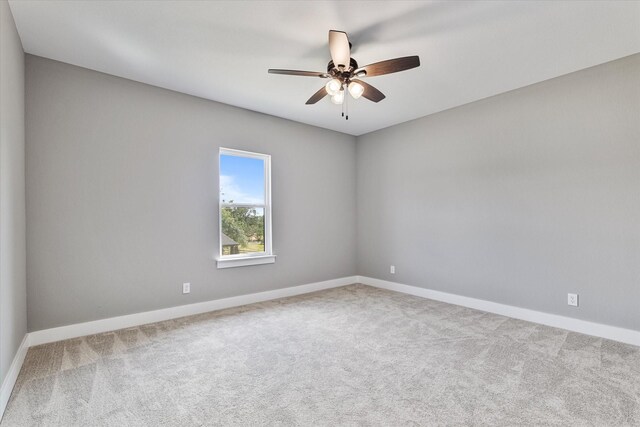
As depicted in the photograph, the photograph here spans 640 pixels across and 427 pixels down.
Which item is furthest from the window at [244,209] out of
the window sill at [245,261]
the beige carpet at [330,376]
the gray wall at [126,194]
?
the beige carpet at [330,376]

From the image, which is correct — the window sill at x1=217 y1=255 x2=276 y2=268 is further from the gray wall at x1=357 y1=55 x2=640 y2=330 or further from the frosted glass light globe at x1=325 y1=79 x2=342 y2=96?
the frosted glass light globe at x1=325 y1=79 x2=342 y2=96

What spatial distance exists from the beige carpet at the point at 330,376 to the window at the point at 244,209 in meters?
1.00

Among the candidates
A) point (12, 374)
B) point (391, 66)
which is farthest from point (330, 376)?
point (391, 66)

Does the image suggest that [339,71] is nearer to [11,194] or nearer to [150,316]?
[11,194]

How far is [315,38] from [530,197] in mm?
2892

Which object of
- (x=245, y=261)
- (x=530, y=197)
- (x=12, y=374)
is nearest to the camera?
(x=12, y=374)

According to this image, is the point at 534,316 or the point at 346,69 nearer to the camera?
the point at 346,69

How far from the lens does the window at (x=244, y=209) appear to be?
13.5ft

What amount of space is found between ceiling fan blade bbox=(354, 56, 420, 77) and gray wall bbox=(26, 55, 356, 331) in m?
2.25

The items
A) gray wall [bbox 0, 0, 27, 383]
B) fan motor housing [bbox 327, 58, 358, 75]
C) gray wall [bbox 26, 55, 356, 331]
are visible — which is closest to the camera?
gray wall [bbox 0, 0, 27, 383]

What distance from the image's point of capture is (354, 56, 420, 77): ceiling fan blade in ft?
7.47

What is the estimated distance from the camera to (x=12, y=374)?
214cm

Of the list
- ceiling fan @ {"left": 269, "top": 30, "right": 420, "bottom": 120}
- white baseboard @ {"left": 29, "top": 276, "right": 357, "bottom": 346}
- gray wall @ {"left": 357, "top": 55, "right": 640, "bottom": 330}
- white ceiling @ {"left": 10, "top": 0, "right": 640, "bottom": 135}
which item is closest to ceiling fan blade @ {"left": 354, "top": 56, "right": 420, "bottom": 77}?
ceiling fan @ {"left": 269, "top": 30, "right": 420, "bottom": 120}

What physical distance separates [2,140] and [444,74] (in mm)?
3696
